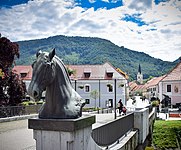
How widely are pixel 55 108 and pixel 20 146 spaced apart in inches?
208

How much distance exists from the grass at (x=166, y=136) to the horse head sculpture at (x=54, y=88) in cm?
1148

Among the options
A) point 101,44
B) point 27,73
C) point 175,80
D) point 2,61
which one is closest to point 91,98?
point 27,73

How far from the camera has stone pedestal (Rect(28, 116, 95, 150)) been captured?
2.79m

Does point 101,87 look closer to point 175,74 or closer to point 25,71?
point 25,71

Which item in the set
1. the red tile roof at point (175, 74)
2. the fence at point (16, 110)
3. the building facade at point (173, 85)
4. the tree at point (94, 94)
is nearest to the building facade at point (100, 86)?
the tree at point (94, 94)

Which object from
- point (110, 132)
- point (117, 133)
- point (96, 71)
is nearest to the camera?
point (110, 132)

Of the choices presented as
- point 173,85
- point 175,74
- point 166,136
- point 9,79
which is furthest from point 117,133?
point 175,74

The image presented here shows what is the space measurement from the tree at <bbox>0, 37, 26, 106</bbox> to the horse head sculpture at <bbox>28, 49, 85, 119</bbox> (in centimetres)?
1597

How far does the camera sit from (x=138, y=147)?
838 centimetres

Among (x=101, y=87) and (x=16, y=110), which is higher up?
(x=101, y=87)

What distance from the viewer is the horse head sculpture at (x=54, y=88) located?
2.78m

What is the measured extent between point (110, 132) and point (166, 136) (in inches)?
376

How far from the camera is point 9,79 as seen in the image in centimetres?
1903

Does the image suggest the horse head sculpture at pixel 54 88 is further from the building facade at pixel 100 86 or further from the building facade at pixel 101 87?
the building facade at pixel 101 87
